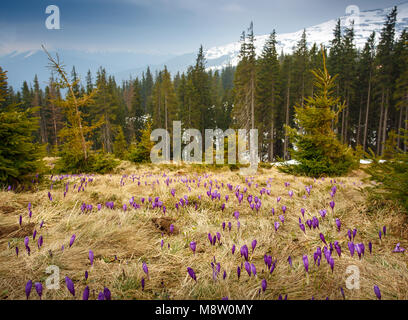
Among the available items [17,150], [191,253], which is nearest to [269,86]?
[17,150]

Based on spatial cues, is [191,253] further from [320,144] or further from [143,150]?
[143,150]

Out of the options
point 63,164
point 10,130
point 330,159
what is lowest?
point 63,164

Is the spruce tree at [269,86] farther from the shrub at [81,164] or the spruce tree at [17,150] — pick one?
the spruce tree at [17,150]

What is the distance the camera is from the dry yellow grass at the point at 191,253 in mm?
1584

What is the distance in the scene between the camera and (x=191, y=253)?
218cm

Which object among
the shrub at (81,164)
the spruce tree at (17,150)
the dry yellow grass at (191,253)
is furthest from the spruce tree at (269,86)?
the dry yellow grass at (191,253)

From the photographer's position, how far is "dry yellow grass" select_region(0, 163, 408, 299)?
1.58 m

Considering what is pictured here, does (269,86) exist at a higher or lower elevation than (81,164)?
higher

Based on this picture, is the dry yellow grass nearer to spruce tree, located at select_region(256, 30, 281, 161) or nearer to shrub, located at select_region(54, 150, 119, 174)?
shrub, located at select_region(54, 150, 119, 174)

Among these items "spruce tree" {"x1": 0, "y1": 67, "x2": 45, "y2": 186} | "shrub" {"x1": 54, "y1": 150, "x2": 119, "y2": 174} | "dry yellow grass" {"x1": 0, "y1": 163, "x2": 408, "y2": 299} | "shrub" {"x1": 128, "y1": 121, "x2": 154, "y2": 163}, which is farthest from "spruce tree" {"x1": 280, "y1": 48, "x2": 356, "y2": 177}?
"shrub" {"x1": 128, "y1": 121, "x2": 154, "y2": 163}

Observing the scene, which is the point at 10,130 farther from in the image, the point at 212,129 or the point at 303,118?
the point at 212,129

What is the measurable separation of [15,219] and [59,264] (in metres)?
1.59
